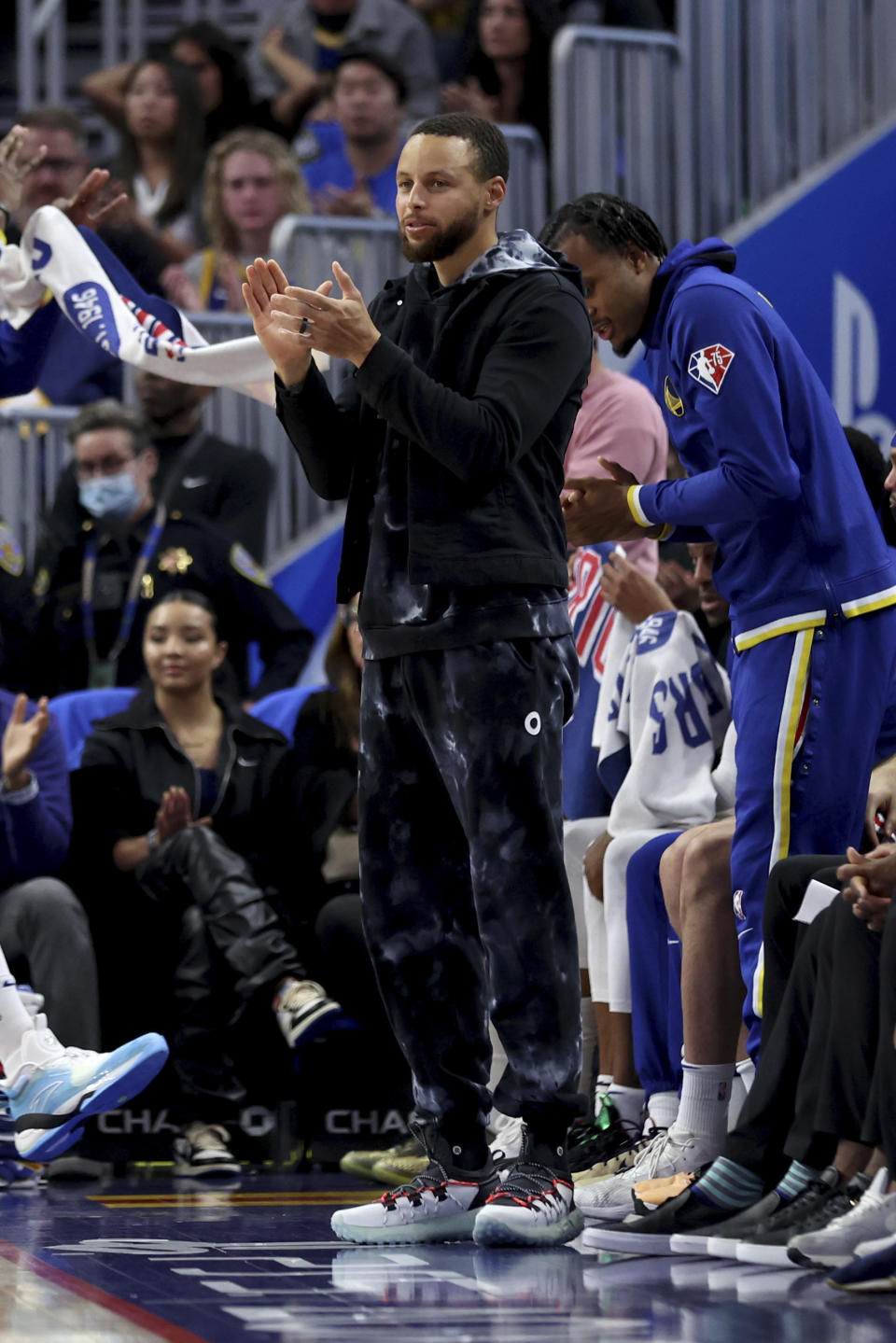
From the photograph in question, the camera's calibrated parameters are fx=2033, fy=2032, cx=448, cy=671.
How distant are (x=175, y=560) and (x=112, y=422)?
2.09 ft

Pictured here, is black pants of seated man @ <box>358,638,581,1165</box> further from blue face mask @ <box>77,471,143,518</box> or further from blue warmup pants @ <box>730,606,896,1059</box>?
blue face mask @ <box>77,471,143,518</box>

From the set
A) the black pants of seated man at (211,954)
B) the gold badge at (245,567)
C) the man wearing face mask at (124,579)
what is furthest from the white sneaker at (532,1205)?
the gold badge at (245,567)

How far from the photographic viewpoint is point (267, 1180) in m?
5.13

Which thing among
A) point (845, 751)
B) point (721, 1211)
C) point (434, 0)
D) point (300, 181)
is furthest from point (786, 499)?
point (434, 0)

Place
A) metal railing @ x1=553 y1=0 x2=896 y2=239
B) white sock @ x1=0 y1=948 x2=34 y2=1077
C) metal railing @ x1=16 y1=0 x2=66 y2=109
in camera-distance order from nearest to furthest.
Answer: white sock @ x1=0 y1=948 x2=34 y2=1077, metal railing @ x1=553 y1=0 x2=896 y2=239, metal railing @ x1=16 y1=0 x2=66 y2=109

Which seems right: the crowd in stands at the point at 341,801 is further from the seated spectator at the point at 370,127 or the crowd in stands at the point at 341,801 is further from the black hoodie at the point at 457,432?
the black hoodie at the point at 457,432

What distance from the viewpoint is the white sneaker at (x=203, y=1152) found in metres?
5.28

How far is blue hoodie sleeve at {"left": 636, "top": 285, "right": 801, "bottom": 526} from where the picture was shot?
3.76 m

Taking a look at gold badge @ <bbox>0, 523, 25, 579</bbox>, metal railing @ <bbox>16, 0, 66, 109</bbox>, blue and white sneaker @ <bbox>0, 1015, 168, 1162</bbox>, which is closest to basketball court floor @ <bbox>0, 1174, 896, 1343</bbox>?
blue and white sneaker @ <bbox>0, 1015, 168, 1162</bbox>

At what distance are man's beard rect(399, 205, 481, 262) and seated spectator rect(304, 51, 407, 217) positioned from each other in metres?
5.99

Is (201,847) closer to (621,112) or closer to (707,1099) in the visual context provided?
(707,1099)

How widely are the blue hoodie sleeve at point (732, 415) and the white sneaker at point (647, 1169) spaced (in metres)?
1.21

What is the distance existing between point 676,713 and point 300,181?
5.43m

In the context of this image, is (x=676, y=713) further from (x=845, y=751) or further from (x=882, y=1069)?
(x=882, y=1069)
